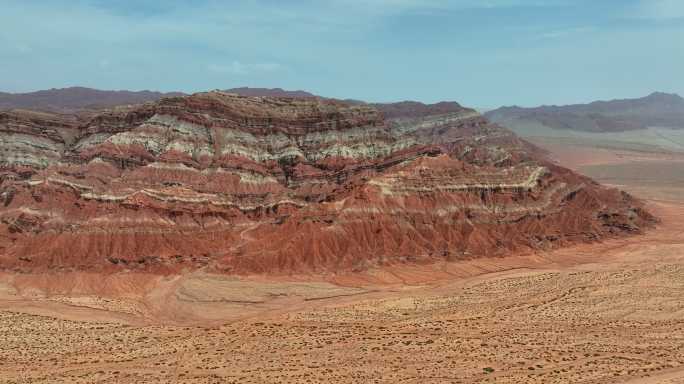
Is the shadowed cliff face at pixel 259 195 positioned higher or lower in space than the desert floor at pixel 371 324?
higher

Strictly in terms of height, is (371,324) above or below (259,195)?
below

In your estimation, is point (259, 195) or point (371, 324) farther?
point (259, 195)

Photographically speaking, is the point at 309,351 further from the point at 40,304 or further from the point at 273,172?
the point at 273,172

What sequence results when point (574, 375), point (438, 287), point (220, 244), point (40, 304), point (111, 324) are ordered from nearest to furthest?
point (574, 375)
point (111, 324)
point (40, 304)
point (438, 287)
point (220, 244)

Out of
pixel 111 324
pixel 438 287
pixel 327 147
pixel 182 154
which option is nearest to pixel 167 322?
pixel 111 324

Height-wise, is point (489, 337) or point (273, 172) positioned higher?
point (273, 172)
